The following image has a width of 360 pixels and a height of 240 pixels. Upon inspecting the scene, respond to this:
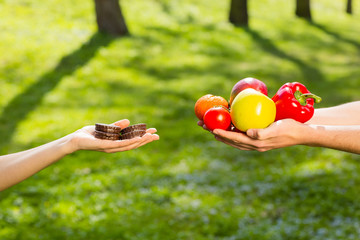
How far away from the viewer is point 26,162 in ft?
9.11

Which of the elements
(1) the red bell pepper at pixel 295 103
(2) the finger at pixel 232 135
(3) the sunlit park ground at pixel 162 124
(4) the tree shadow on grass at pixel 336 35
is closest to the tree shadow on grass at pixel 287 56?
(3) the sunlit park ground at pixel 162 124

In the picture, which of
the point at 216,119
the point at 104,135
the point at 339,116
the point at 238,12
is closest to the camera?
the point at 104,135

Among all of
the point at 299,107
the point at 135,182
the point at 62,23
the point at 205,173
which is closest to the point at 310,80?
the point at 205,173

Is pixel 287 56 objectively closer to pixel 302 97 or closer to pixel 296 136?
pixel 302 97

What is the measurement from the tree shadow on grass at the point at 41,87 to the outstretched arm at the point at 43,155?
15.5 ft

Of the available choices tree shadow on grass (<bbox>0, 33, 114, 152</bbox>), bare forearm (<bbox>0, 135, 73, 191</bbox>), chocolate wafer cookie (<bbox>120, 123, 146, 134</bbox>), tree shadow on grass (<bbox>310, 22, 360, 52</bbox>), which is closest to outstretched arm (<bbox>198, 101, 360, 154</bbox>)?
chocolate wafer cookie (<bbox>120, 123, 146, 134</bbox>)

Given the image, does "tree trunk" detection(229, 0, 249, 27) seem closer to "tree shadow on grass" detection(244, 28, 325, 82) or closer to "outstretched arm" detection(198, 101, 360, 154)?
"tree shadow on grass" detection(244, 28, 325, 82)

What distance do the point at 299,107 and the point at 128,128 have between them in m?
1.36

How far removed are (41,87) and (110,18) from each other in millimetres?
4105

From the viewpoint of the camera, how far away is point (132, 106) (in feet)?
29.8

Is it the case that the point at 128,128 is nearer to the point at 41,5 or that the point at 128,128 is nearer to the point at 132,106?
the point at 132,106

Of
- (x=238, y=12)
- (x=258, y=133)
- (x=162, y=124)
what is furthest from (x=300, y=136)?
(x=238, y=12)

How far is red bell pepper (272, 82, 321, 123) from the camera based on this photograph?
3.05m

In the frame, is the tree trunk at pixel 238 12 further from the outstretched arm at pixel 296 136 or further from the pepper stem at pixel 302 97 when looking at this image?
the outstretched arm at pixel 296 136
